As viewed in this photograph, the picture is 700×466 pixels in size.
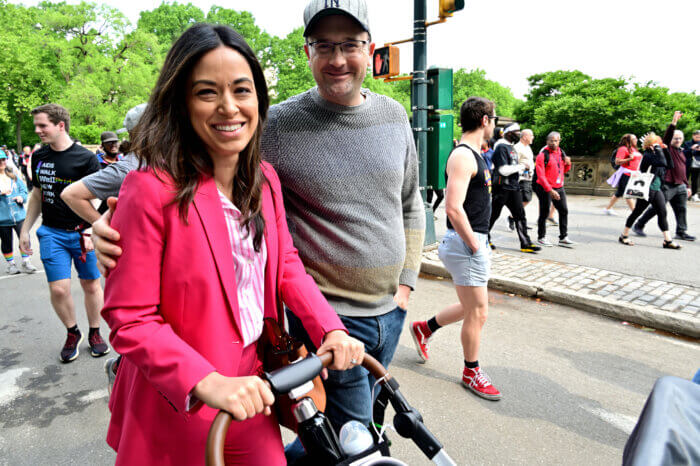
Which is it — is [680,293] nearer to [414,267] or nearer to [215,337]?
[414,267]

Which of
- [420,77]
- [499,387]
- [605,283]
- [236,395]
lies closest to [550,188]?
[605,283]

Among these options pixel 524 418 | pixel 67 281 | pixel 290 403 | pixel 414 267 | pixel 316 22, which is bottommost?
pixel 524 418

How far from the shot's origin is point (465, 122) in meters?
3.67

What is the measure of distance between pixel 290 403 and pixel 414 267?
0.99m

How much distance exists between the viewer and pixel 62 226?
13.9 ft

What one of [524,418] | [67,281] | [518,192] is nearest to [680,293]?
[518,192]

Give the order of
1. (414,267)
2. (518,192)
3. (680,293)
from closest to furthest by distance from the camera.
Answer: (414,267) → (680,293) → (518,192)

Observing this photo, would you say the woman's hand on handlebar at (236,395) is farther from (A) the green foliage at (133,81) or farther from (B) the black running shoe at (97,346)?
(A) the green foliage at (133,81)

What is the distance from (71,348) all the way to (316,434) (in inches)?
157

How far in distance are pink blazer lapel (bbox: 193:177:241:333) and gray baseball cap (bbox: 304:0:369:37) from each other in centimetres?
82

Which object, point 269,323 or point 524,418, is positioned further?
point 524,418

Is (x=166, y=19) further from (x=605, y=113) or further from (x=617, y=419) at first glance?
(x=617, y=419)

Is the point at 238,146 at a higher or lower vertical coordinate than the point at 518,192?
higher

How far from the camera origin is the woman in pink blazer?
1151 mm
